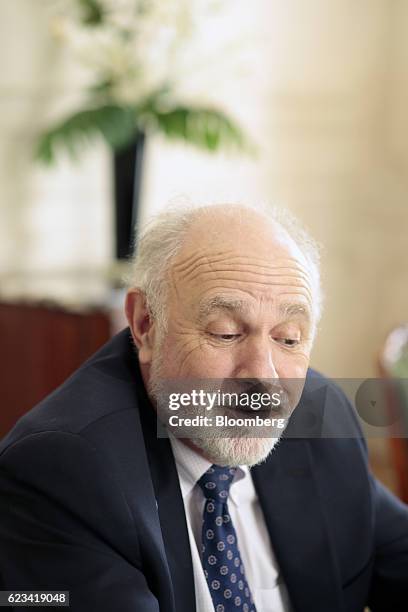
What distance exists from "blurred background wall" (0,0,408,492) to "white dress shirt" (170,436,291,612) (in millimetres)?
2007

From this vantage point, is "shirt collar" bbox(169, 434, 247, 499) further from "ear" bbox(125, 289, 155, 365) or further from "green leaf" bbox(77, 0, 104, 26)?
"green leaf" bbox(77, 0, 104, 26)

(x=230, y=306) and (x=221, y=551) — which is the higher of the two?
(x=230, y=306)

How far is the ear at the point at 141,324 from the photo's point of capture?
113 centimetres

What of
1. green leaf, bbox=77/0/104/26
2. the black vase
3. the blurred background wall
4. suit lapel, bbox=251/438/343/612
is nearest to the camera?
suit lapel, bbox=251/438/343/612

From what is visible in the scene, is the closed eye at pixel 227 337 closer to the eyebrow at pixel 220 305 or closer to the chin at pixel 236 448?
the eyebrow at pixel 220 305

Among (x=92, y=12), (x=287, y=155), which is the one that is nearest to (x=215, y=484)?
(x=92, y=12)

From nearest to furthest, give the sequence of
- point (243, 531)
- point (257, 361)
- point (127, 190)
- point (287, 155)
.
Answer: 1. point (257, 361)
2. point (243, 531)
3. point (127, 190)
4. point (287, 155)

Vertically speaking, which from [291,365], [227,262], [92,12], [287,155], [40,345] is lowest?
[40,345]

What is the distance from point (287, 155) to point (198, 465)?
284cm

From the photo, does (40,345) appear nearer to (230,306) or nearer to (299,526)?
(299,526)

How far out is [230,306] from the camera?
101cm

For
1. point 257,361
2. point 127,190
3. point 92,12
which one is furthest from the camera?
point 127,190

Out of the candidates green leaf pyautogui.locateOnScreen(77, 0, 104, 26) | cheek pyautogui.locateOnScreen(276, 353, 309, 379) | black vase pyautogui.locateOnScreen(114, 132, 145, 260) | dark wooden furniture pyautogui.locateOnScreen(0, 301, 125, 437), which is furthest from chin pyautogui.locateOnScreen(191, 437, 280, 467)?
green leaf pyautogui.locateOnScreen(77, 0, 104, 26)

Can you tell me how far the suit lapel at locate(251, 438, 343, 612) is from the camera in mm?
1194
